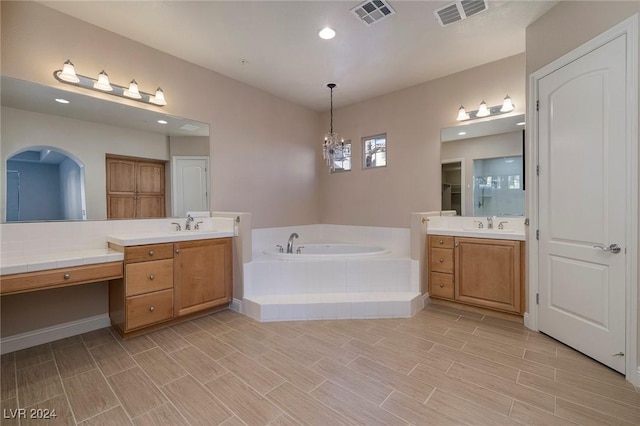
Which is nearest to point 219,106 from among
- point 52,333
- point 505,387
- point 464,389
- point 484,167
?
point 52,333

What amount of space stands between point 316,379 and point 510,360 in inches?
57.2

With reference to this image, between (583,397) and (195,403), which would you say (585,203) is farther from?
(195,403)

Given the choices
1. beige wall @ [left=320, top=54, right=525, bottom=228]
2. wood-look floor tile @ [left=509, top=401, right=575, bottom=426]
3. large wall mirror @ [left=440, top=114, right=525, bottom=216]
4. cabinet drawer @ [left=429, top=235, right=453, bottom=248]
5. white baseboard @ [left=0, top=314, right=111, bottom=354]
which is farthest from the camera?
beige wall @ [left=320, top=54, right=525, bottom=228]

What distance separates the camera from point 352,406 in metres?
1.66

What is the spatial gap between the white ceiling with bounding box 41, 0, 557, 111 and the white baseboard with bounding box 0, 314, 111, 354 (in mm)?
2697

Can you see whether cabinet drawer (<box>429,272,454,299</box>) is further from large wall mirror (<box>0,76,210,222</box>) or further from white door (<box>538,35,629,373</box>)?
large wall mirror (<box>0,76,210,222</box>)

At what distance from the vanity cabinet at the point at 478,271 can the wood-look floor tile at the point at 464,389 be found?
136 centimetres

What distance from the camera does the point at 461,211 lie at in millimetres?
3549

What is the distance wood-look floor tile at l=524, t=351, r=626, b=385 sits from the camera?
1.89 m

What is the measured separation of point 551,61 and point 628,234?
1.54 m

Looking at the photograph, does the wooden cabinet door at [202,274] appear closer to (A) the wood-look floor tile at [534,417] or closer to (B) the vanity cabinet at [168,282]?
(B) the vanity cabinet at [168,282]

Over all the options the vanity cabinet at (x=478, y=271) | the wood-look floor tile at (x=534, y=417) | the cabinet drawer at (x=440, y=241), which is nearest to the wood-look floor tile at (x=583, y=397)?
the wood-look floor tile at (x=534, y=417)

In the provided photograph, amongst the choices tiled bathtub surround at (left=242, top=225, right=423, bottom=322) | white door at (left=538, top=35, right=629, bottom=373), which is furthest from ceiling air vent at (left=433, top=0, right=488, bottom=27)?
tiled bathtub surround at (left=242, top=225, right=423, bottom=322)

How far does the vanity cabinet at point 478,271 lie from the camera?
281 centimetres
